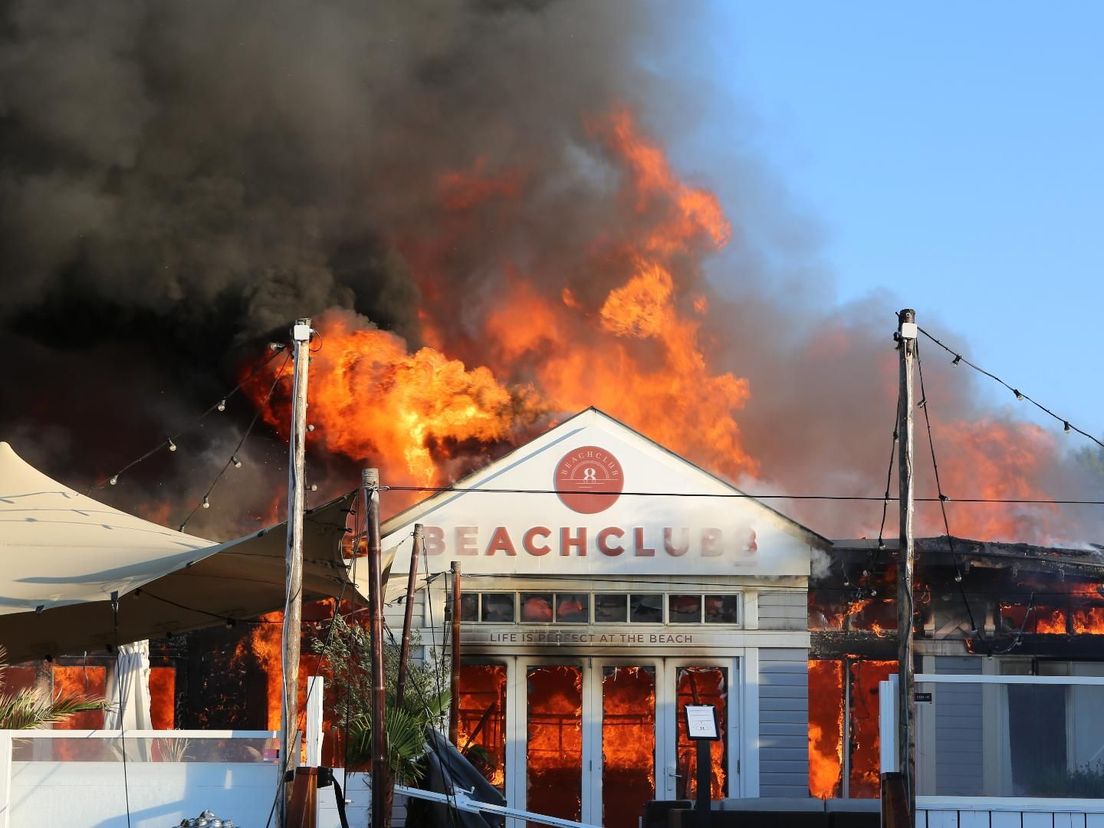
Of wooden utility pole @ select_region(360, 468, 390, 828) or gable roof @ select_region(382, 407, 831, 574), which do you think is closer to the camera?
wooden utility pole @ select_region(360, 468, 390, 828)

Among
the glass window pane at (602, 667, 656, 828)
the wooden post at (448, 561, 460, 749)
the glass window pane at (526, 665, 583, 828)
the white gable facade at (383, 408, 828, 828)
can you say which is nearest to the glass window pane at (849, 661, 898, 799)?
the white gable facade at (383, 408, 828, 828)

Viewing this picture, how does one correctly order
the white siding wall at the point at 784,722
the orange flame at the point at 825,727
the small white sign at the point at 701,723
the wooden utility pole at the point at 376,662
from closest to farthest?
the wooden utility pole at the point at 376,662 < the small white sign at the point at 701,723 < the white siding wall at the point at 784,722 < the orange flame at the point at 825,727

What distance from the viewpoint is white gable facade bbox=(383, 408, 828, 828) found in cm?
2253

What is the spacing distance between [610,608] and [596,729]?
1.93 metres

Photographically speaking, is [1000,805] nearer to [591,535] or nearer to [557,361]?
[591,535]

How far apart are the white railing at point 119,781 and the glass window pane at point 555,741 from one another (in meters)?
10.6

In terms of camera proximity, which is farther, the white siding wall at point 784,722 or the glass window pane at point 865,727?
the glass window pane at point 865,727

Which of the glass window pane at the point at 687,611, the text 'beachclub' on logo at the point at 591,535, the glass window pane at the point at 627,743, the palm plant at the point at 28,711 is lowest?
the glass window pane at the point at 627,743

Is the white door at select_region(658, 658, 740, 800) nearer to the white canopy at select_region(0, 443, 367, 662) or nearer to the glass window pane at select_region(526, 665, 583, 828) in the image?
the glass window pane at select_region(526, 665, 583, 828)

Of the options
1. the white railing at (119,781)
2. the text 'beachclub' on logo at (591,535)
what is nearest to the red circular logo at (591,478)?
the text 'beachclub' on logo at (591,535)

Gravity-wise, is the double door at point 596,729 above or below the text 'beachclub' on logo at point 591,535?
below

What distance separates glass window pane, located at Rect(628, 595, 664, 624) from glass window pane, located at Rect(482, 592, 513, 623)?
1.94 m

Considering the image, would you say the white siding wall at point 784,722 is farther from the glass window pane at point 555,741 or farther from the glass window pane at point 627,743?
the glass window pane at point 555,741

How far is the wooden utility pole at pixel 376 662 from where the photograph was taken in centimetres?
1352
